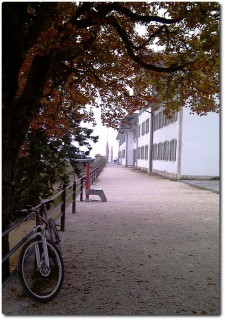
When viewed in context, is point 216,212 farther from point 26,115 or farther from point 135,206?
point 26,115

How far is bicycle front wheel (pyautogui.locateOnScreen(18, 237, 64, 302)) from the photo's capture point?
392cm

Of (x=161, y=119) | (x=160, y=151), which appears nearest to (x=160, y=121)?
(x=161, y=119)

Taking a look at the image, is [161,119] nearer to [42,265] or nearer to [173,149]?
[173,149]

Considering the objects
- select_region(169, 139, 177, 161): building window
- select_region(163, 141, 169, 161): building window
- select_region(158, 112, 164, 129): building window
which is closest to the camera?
select_region(169, 139, 177, 161): building window

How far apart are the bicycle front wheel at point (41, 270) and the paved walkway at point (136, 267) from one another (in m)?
0.13

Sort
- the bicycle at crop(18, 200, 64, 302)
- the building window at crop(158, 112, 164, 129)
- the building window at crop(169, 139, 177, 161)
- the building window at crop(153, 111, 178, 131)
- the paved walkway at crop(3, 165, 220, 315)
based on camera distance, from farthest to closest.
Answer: the building window at crop(158, 112, 164, 129) → the building window at crop(153, 111, 178, 131) → the building window at crop(169, 139, 177, 161) → the bicycle at crop(18, 200, 64, 302) → the paved walkway at crop(3, 165, 220, 315)

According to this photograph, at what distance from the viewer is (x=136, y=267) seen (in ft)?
17.2

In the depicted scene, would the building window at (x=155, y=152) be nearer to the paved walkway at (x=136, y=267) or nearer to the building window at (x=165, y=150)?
the building window at (x=165, y=150)

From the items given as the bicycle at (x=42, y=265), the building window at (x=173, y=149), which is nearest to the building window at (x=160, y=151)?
the building window at (x=173, y=149)

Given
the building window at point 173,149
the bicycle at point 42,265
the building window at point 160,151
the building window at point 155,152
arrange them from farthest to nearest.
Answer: the building window at point 155,152
the building window at point 160,151
the building window at point 173,149
the bicycle at point 42,265

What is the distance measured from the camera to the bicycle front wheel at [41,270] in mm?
3920

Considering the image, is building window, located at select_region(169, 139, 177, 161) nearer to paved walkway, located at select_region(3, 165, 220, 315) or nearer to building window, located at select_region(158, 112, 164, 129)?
building window, located at select_region(158, 112, 164, 129)

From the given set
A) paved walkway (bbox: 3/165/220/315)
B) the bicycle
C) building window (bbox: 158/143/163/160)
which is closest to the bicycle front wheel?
the bicycle

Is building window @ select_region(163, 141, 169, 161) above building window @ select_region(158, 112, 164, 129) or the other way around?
the other way around
